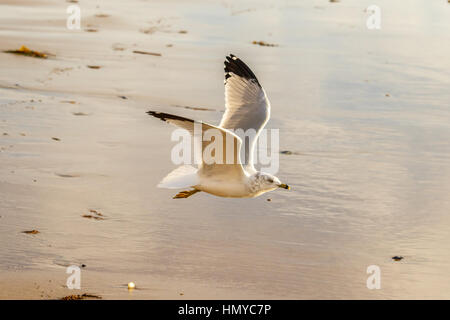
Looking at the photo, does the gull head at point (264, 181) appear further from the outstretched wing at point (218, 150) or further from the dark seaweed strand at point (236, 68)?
the dark seaweed strand at point (236, 68)

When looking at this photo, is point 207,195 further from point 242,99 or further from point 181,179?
point 181,179

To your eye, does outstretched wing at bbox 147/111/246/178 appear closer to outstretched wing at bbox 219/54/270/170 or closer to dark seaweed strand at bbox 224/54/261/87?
outstretched wing at bbox 219/54/270/170

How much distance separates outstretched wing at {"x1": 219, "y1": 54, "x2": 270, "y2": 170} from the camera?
7.00 meters

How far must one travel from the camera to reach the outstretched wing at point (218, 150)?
5.61m

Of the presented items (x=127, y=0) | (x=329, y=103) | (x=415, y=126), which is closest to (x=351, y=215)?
(x=415, y=126)

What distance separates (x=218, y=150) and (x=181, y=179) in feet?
1.37

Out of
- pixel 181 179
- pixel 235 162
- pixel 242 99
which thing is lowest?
pixel 181 179

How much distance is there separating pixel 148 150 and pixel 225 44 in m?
6.10

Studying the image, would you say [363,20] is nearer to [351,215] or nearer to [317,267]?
[351,215]

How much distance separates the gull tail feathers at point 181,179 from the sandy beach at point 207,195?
1.94 feet

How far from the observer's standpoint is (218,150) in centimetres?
607

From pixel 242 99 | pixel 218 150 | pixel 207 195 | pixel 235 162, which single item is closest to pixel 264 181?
pixel 235 162

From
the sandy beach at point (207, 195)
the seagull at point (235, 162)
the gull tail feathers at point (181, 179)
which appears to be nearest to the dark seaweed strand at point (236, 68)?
the seagull at point (235, 162)

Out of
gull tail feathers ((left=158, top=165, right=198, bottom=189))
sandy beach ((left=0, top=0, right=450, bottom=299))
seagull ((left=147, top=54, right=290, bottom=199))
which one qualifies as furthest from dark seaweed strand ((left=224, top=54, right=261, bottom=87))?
sandy beach ((left=0, top=0, right=450, bottom=299))
